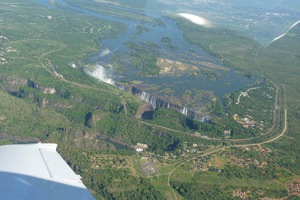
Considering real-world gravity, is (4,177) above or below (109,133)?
above

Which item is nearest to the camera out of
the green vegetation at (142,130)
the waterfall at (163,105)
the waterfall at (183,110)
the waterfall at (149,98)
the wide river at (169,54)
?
the green vegetation at (142,130)

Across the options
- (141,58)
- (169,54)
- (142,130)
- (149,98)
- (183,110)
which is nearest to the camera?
(142,130)

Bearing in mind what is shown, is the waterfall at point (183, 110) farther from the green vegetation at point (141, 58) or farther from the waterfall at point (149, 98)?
the green vegetation at point (141, 58)

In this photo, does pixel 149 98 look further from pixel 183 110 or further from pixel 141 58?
pixel 141 58

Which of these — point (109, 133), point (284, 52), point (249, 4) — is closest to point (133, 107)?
point (109, 133)

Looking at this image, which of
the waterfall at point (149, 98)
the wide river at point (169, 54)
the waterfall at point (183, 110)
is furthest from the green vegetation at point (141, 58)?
the waterfall at point (183, 110)

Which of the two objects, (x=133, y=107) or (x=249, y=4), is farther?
(x=249, y=4)

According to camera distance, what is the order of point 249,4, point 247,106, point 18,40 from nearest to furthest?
point 247,106, point 18,40, point 249,4

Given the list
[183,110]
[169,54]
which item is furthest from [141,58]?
[183,110]

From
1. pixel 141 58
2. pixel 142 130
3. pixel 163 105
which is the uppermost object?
pixel 141 58

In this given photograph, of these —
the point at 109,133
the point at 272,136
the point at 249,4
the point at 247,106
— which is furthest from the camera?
the point at 249,4

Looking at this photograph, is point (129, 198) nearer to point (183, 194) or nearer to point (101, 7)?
point (183, 194)
